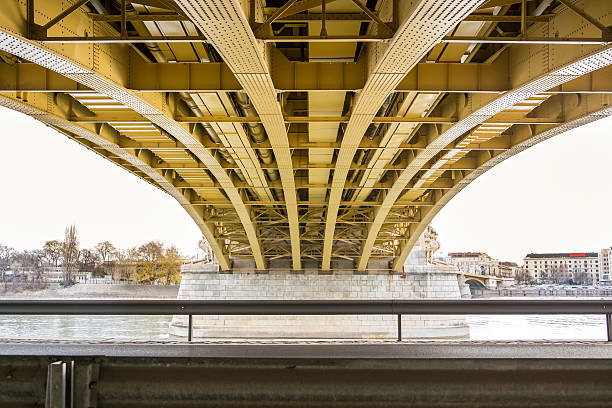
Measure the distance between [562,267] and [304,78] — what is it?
99.7 metres

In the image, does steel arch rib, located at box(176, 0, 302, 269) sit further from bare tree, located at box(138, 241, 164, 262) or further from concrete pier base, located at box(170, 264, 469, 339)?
bare tree, located at box(138, 241, 164, 262)

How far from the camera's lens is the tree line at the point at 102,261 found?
8131 cm

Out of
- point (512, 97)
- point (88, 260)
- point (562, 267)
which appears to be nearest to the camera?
point (512, 97)

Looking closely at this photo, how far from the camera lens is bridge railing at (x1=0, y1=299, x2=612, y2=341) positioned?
6.08 metres

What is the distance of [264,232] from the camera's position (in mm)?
35531

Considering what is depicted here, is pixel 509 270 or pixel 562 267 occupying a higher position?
pixel 562 267

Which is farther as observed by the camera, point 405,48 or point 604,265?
point 604,265

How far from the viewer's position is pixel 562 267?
100562mm

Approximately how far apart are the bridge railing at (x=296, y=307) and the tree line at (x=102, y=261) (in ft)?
243

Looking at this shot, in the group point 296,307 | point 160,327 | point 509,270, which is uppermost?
point 296,307

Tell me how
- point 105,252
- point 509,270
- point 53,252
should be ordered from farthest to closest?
point 509,270, point 105,252, point 53,252

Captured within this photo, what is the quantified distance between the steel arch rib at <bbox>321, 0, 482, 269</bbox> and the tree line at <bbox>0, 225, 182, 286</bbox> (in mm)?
70216

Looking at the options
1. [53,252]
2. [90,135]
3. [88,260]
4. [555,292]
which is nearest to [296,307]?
[90,135]

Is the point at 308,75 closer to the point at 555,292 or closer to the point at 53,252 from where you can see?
the point at 555,292
